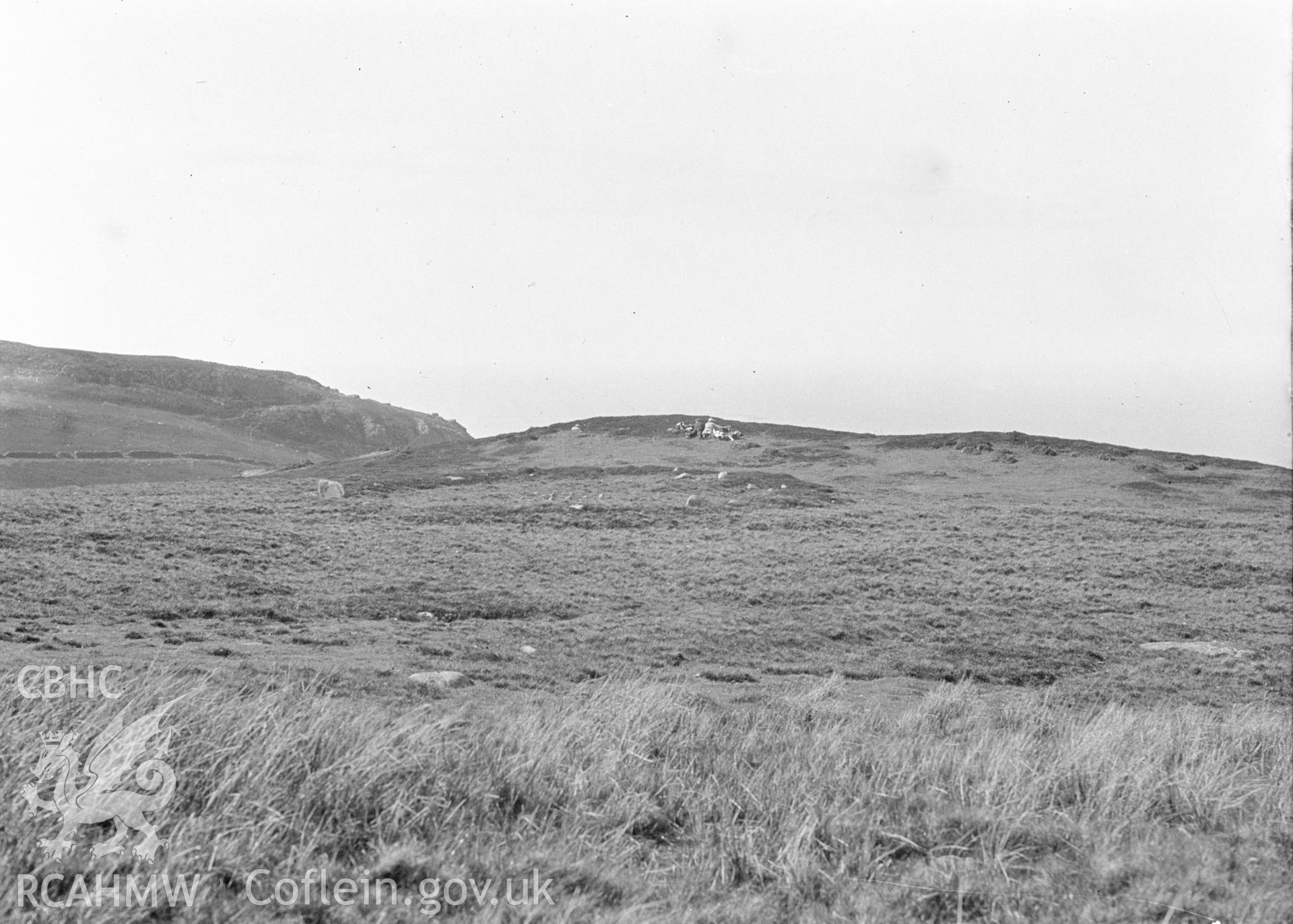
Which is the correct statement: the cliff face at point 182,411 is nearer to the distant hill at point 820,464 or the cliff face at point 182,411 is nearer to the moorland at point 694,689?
the distant hill at point 820,464

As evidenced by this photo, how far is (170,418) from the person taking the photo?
9788 centimetres

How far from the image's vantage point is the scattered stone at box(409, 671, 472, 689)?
13.7 metres

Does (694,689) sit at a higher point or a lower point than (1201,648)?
higher

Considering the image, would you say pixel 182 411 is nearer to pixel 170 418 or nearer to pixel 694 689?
pixel 170 418

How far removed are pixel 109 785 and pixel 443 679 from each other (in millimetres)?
8491

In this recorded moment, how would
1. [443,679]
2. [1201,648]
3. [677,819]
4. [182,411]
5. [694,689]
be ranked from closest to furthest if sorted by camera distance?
[677,819], [443,679], [694,689], [1201,648], [182,411]

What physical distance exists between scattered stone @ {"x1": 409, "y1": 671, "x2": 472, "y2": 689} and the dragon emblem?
757cm

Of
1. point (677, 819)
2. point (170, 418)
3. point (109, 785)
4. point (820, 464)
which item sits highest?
point (820, 464)

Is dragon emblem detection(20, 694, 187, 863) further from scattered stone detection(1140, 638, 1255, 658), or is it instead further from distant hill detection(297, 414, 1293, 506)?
distant hill detection(297, 414, 1293, 506)

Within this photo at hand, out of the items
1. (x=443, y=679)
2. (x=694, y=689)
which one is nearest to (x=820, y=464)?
(x=694, y=689)

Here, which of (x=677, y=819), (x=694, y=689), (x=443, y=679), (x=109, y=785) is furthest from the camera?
(x=694, y=689)

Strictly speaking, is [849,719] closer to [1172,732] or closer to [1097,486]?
[1172,732]

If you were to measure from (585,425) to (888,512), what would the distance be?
37917 millimetres

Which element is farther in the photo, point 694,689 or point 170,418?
point 170,418
